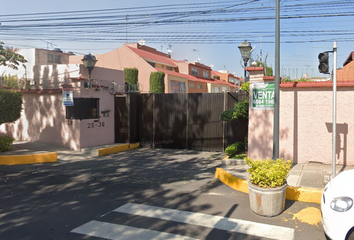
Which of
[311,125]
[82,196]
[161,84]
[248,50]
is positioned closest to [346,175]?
[311,125]

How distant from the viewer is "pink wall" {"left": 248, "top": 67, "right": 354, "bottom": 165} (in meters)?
7.88

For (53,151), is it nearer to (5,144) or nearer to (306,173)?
(5,144)

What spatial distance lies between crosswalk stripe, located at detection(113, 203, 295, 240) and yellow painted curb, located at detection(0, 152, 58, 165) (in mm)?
5960

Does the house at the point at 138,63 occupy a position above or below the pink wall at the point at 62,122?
above

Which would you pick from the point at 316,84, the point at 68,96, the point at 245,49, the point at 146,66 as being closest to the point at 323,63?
the point at 316,84

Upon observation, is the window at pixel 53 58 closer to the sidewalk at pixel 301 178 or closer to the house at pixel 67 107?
the house at pixel 67 107

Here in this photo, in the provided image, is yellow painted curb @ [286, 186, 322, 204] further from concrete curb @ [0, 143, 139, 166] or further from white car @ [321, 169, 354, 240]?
concrete curb @ [0, 143, 139, 166]

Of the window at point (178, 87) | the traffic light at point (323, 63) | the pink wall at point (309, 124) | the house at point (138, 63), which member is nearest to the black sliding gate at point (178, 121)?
the pink wall at point (309, 124)

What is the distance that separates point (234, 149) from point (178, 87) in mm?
26867

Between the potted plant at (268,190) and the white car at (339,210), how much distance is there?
36.8 inches

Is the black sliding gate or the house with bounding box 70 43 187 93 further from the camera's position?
the house with bounding box 70 43 187 93

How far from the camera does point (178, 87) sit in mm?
36094

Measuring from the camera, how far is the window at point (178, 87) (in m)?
35.0

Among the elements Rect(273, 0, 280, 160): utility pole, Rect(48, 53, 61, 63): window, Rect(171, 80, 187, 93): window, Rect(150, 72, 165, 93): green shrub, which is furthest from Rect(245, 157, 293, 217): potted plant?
Rect(48, 53, 61, 63): window
